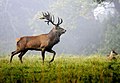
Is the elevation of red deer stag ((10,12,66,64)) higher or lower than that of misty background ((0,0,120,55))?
lower

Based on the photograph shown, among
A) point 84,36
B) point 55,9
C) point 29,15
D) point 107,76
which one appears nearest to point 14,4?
point 29,15

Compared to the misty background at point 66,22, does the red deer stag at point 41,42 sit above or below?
below

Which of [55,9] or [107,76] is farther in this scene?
[55,9]

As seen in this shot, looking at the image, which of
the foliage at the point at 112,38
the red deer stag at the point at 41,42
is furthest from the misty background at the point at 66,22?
the red deer stag at the point at 41,42

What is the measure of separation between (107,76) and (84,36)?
43.0 meters

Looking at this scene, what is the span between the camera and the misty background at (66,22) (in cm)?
4184

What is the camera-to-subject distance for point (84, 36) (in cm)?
5012

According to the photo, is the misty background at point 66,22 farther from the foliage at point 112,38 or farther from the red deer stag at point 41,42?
the red deer stag at point 41,42

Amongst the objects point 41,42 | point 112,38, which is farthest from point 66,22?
point 41,42

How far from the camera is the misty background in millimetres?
41844

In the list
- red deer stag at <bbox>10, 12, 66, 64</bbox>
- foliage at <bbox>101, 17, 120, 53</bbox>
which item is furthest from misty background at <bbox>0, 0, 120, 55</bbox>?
red deer stag at <bbox>10, 12, 66, 64</bbox>

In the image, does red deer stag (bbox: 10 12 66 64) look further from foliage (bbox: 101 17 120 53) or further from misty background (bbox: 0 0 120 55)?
misty background (bbox: 0 0 120 55)

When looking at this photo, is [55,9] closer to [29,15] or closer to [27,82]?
[29,15]

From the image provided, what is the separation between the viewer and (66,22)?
148ft
